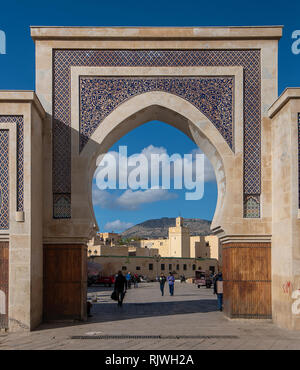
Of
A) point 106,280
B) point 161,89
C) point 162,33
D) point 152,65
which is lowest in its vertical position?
point 106,280

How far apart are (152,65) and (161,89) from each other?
1.60 feet

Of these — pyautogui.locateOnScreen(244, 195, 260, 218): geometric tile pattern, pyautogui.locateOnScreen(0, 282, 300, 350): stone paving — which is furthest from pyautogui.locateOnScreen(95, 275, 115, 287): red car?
pyautogui.locateOnScreen(244, 195, 260, 218): geometric tile pattern

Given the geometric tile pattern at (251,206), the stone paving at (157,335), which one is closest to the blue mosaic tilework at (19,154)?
the stone paving at (157,335)

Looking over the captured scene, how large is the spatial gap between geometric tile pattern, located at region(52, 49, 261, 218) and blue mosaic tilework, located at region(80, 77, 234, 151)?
11.0 inches

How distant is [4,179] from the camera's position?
26.5 feet

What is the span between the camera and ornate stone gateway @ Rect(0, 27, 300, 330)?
8867mm

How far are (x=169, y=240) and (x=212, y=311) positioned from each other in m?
45.0

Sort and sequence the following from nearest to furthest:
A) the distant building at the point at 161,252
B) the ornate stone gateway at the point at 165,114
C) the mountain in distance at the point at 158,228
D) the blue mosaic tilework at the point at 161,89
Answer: the ornate stone gateway at the point at 165,114, the blue mosaic tilework at the point at 161,89, the distant building at the point at 161,252, the mountain in distance at the point at 158,228

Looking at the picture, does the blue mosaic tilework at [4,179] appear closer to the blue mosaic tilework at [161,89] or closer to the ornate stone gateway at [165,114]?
the ornate stone gateway at [165,114]

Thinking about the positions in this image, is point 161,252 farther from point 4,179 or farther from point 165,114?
point 4,179

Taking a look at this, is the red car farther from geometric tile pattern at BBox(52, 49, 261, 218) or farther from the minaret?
the minaret

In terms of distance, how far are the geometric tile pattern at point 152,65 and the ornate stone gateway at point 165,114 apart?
0.7 inches

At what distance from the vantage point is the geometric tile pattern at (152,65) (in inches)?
359

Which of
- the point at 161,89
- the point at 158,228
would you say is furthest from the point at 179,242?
the point at 158,228
